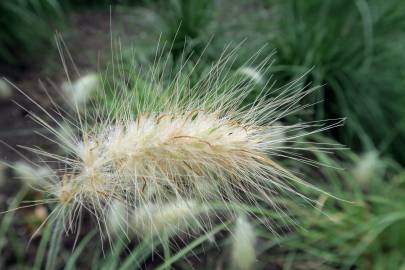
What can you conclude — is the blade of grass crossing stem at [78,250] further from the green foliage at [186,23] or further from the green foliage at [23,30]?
the green foliage at [23,30]

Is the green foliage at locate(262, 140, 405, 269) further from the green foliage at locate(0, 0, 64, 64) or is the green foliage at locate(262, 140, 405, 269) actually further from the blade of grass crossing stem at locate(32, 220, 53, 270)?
the green foliage at locate(0, 0, 64, 64)

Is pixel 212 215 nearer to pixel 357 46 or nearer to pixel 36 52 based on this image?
pixel 357 46

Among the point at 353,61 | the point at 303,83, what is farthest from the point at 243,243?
the point at 353,61

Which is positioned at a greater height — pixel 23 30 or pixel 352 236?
pixel 23 30

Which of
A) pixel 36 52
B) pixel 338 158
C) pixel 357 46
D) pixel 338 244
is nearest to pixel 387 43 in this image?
pixel 357 46

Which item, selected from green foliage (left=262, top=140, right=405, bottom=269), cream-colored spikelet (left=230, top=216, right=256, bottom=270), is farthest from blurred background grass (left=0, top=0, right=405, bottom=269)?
cream-colored spikelet (left=230, top=216, right=256, bottom=270)

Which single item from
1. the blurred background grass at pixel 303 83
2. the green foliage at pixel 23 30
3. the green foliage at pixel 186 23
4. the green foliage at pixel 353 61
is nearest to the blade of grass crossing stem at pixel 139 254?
the blurred background grass at pixel 303 83

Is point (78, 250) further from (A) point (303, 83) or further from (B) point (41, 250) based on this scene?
(A) point (303, 83)
